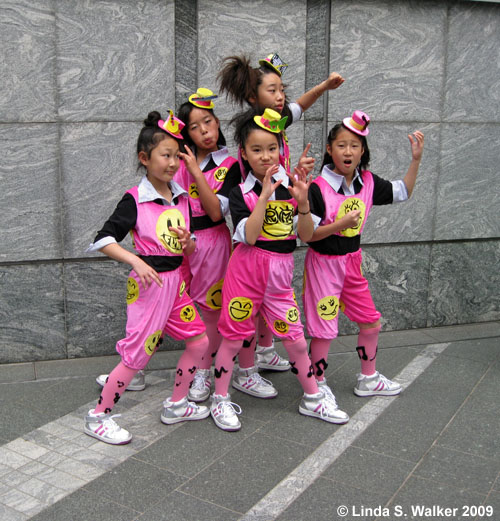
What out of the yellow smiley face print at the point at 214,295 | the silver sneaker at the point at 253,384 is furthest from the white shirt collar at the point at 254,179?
the silver sneaker at the point at 253,384

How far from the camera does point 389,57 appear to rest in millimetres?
4910

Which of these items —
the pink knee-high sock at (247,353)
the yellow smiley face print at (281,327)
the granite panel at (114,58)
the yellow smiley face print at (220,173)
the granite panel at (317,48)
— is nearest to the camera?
the yellow smiley face print at (281,327)

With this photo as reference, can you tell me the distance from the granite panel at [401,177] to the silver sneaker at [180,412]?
2.22 m

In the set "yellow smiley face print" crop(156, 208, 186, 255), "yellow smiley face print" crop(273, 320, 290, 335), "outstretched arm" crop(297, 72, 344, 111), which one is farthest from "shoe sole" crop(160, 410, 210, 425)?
"outstretched arm" crop(297, 72, 344, 111)

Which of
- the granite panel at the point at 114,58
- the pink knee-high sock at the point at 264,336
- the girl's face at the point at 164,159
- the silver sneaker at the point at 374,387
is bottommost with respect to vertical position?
the silver sneaker at the point at 374,387

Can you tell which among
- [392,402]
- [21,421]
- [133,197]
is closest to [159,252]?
[133,197]

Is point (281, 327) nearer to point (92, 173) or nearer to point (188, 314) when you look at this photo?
point (188, 314)

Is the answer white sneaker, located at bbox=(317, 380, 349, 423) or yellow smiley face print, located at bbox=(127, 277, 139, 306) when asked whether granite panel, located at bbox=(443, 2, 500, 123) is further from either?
yellow smiley face print, located at bbox=(127, 277, 139, 306)

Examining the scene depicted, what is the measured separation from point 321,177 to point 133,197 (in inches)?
43.9

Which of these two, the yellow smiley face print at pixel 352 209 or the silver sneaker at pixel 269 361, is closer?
the yellow smiley face print at pixel 352 209

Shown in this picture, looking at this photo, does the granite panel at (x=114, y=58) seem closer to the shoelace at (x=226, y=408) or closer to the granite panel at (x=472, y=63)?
the shoelace at (x=226, y=408)

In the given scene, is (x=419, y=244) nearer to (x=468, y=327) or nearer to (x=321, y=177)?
(x=468, y=327)

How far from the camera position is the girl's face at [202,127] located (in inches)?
139

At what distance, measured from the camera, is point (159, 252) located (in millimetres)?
3252
